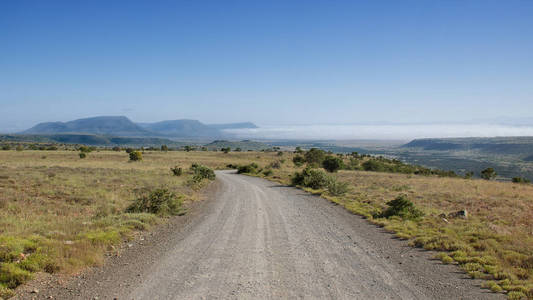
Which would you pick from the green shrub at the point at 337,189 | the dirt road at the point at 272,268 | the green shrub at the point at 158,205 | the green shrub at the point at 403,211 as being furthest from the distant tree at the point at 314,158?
the dirt road at the point at 272,268

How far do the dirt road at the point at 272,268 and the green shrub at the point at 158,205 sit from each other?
7.00 feet

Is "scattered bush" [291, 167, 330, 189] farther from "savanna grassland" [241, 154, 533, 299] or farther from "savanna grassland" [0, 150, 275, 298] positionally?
"savanna grassland" [0, 150, 275, 298]

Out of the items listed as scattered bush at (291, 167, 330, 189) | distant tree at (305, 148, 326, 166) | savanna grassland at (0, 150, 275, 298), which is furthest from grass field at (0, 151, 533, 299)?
distant tree at (305, 148, 326, 166)

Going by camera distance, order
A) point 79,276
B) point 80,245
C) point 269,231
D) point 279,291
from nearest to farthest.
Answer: point 279,291, point 79,276, point 80,245, point 269,231

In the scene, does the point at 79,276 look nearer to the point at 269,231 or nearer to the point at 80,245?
the point at 80,245

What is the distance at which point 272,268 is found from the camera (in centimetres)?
754

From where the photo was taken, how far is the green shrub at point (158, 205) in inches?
550

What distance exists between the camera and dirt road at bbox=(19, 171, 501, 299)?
622 cm

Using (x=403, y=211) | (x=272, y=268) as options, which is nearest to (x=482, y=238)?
(x=403, y=211)

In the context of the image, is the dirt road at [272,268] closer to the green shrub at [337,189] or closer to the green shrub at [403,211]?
the green shrub at [403,211]

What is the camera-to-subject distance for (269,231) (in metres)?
11.4

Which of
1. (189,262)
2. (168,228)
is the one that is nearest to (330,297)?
(189,262)

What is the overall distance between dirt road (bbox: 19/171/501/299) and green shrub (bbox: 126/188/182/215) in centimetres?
213

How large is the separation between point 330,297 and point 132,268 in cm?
465
